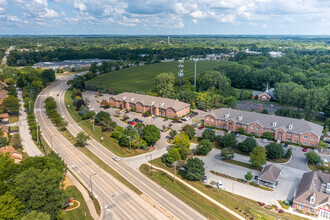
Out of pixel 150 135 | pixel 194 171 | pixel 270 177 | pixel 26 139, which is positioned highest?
pixel 150 135

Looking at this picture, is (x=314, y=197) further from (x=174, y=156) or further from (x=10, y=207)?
(x=10, y=207)

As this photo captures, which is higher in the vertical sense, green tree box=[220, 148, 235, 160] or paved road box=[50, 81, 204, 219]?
green tree box=[220, 148, 235, 160]

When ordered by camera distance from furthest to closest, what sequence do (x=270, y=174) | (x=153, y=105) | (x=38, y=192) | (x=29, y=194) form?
(x=153, y=105) → (x=270, y=174) → (x=38, y=192) → (x=29, y=194)

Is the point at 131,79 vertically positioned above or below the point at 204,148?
above

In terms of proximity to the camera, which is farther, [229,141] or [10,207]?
[229,141]

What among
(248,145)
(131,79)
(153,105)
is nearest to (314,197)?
(248,145)

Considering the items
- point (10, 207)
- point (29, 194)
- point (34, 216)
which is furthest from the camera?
point (29, 194)

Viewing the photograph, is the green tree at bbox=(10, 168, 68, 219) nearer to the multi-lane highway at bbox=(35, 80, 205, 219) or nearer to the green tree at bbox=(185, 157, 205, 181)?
the multi-lane highway at bbox=(35, 80, 205, 219)

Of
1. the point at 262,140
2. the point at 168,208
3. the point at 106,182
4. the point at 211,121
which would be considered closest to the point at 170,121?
the point at 211,121

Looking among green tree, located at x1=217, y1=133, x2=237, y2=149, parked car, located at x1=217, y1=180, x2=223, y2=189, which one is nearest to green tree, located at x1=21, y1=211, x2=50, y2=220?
parked car, located at x1=217, y1=180, x2=223, y2=189
